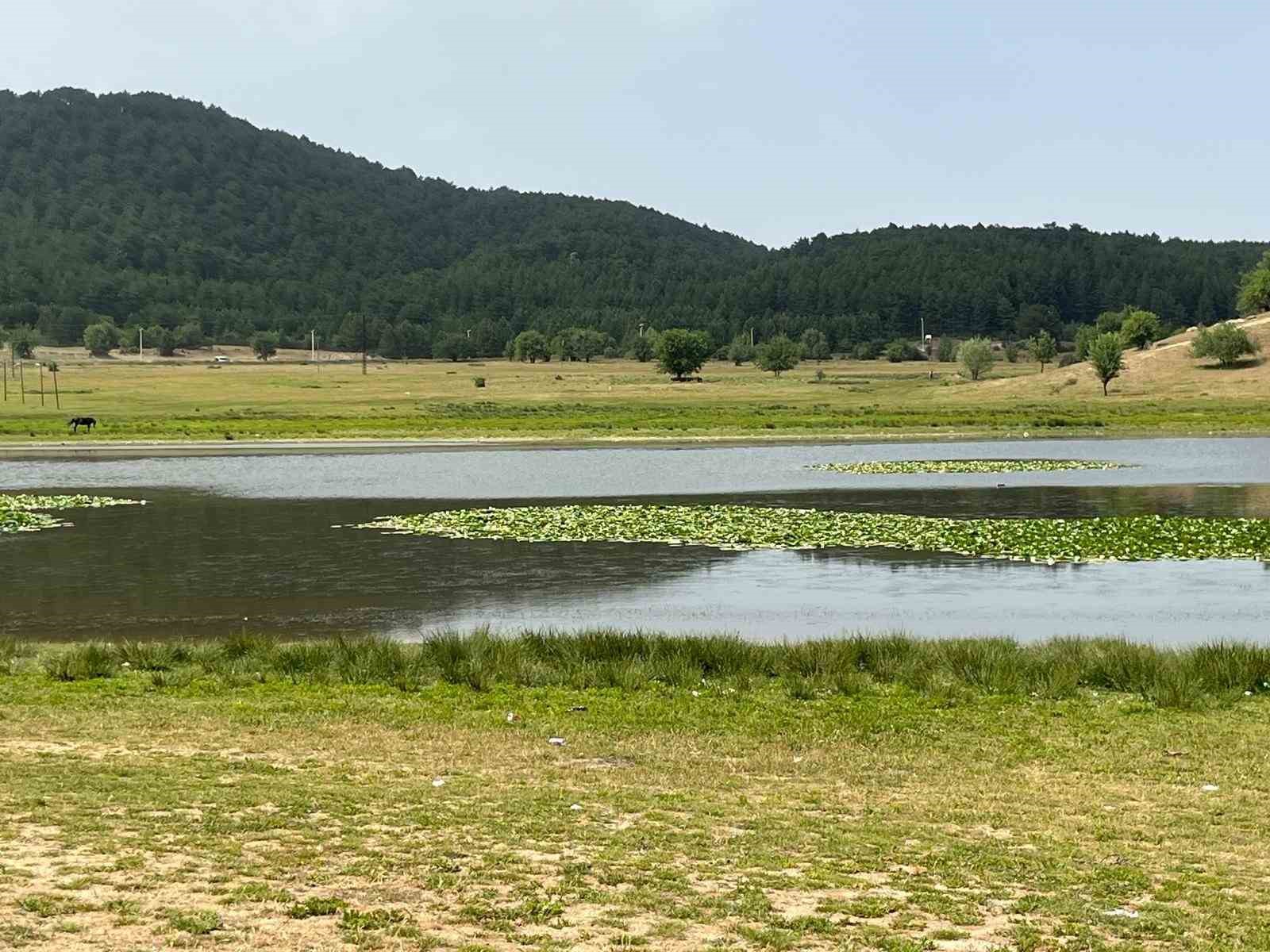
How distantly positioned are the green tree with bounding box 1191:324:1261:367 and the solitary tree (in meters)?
11.8

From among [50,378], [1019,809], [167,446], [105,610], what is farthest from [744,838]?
[50,378]

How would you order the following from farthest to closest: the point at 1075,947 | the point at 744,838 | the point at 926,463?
the point at 926,463
the point at 744,838
the point at 1075,947

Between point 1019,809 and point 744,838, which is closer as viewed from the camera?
point 744,838

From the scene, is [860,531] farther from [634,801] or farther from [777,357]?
[777,357]

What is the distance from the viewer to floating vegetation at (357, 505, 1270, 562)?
112ft

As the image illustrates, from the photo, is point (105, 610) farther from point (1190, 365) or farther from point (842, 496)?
point (1190, 365)

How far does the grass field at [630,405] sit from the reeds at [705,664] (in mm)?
68591

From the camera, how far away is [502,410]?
11225cm

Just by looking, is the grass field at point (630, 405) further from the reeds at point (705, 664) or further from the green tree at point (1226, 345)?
the reeds at point (705, 664)

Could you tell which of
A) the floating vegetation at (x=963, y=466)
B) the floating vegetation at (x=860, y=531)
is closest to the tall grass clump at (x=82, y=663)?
the floating vegetation at (x=860, y=531)

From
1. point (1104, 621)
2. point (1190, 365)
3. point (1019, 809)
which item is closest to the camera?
point (1019, 809)

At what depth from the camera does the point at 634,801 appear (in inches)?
516

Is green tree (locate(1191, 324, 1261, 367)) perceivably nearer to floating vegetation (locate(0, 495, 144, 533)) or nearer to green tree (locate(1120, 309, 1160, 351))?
green tree (locate(1120, 309, 1160, 351))

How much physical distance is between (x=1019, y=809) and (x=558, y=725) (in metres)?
5.67
